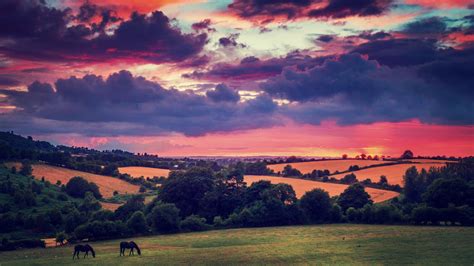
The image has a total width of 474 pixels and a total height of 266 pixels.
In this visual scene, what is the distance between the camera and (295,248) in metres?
65.5

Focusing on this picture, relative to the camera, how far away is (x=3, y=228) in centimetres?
10394

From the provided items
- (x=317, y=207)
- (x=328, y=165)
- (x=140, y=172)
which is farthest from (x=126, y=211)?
(x=328, y=165)

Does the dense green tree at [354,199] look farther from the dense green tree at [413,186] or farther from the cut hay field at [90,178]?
the cut hay field at [90,178]

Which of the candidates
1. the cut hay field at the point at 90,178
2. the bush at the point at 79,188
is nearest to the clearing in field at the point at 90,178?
the cut hay field at the point at 90,178

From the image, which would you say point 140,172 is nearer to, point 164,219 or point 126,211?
point 126,211

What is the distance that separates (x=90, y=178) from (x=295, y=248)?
116 meters

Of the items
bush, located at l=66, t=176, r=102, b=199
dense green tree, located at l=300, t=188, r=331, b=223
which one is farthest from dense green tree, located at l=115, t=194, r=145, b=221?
bush, located at l=66, t=176, r=102, b=199

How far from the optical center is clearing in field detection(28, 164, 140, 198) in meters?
158

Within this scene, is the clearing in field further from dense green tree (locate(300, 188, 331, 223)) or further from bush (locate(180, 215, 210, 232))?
dense green tree (locate(300, 188, 331, 223))

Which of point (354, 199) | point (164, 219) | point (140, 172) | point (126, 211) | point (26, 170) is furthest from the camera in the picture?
point (140, 172)

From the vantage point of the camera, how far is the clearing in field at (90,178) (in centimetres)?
15838

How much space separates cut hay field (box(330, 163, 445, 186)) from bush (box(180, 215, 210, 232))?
70.4 m

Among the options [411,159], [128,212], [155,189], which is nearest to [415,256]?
[128,212]

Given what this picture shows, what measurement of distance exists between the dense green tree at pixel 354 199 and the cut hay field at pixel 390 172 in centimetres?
3883
